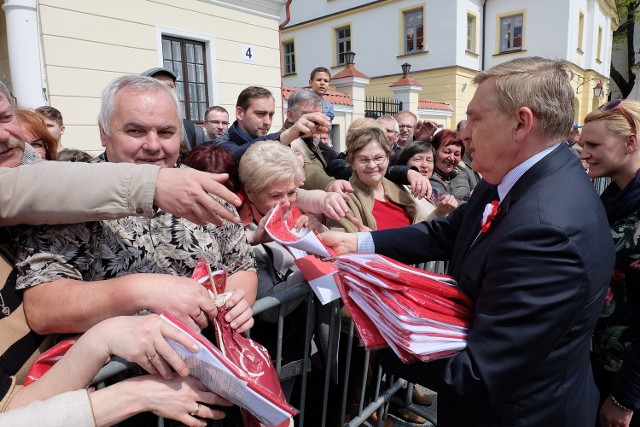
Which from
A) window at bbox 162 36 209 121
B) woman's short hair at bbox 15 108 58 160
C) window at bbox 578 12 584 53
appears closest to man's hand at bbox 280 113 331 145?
woman's short hair at bbox 15 108 58 160

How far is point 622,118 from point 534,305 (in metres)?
1.56

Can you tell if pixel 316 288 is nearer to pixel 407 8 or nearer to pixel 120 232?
pixel 120 232

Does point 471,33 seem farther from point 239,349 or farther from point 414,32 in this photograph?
point 239,349

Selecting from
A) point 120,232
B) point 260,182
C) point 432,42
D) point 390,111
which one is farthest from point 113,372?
point 432,42

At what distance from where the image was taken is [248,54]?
27.5 feet

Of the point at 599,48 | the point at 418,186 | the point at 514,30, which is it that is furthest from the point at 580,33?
the point at 418,186

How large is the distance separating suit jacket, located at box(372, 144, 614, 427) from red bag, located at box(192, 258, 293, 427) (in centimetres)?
46

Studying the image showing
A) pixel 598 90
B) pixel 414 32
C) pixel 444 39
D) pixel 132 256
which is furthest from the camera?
pixel 598 90

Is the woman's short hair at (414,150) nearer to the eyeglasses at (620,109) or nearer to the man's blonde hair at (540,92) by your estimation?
the eyeglasses at (620,109)

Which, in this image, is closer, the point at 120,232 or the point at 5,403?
the point at 5,403

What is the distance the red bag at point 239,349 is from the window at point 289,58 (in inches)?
1006

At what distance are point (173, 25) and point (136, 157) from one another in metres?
6.58

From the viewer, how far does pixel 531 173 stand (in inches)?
53.3

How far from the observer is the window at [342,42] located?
77.4 ft
